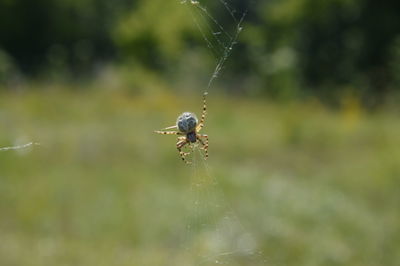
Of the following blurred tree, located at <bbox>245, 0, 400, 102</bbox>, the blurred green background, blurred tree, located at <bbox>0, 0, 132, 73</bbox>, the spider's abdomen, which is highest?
blurred tree, located at <bbox>0, 0, 132, 73</bbox>

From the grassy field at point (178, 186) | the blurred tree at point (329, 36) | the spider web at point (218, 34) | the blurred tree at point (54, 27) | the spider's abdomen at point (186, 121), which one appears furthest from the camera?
the blurred tree at point (54, 27)

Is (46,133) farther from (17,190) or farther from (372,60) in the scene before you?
(372,60)

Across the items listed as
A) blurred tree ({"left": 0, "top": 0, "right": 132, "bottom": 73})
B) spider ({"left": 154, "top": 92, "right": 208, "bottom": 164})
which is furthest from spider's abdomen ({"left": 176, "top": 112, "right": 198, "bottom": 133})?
blurred tree ({"left": 0, "top": 0, "right": 132, "bottom": 73})

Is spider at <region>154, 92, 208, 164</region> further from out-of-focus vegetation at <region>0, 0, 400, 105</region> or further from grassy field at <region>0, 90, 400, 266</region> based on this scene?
out-of-focus vegetation at <region>0, 0, 400, 105</region>

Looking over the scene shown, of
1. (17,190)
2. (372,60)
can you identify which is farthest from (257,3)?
(17,190)

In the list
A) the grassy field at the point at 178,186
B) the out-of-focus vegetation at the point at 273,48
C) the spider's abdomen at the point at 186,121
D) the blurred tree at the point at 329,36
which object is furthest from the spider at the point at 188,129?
the blurred tree at the point at 329,36

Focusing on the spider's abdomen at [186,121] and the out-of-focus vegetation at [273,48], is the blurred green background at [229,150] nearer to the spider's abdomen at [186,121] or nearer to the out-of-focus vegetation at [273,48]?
the out-of-focus vegetation at [273,48]
